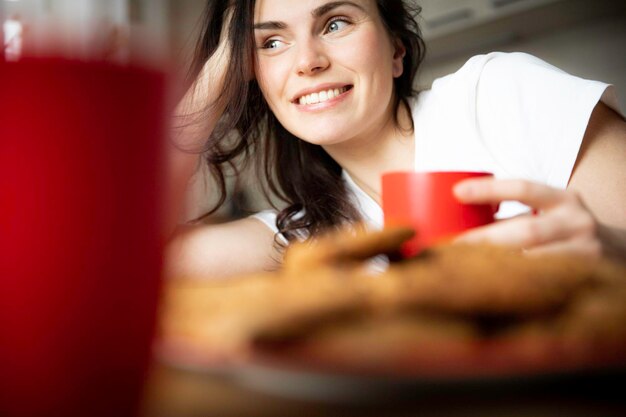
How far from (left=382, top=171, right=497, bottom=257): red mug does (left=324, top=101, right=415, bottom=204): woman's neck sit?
94 cm

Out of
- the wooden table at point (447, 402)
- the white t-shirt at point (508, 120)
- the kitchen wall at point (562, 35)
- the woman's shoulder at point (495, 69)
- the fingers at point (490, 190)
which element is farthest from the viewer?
the kitchen wall at point (562, 35)

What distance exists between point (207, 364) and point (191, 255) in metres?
1.20

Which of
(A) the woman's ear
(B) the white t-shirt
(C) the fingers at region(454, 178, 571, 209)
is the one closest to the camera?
(C) the fingers at region(454, 178, 571, 209)

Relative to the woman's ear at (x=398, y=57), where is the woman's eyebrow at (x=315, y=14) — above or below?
above

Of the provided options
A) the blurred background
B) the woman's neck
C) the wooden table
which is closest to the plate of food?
the wooden table

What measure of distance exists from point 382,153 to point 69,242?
135 centimetres

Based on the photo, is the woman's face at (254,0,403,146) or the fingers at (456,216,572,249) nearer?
the fingers at (456,216,572,249)

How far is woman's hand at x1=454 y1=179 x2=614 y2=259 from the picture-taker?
0.49 metres

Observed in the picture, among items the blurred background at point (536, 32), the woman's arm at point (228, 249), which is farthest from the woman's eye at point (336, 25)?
the blurred background at point (536, 32)

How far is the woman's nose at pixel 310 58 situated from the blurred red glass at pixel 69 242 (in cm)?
109

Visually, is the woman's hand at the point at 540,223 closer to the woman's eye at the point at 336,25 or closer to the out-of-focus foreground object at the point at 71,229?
the out-of-focus foreground object at the point at 71,229

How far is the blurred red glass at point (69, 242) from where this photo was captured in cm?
22

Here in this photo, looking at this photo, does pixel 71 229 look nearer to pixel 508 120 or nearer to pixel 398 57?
pixel 508 120

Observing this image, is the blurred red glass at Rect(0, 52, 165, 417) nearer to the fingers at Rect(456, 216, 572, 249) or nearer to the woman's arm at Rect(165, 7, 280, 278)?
the fingers at Rect(456, 216, 572, 249)
